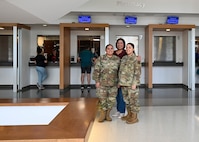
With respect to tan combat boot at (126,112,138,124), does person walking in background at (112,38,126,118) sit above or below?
above

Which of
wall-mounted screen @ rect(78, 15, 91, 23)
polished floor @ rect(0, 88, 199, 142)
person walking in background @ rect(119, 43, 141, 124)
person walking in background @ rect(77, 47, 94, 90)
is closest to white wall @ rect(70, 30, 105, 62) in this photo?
person walking in background @ rect(77, 47, 94, 90)

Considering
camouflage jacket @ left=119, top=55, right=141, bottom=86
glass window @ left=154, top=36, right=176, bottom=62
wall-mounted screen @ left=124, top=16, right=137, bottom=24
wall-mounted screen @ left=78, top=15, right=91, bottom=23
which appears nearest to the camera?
camouflage jacket @ left=119, top=55, right=141, bottom=86

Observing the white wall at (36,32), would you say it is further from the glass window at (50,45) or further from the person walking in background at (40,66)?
the person walking in background at (40,66)

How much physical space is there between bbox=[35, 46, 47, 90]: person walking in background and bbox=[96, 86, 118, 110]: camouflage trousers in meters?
4.87

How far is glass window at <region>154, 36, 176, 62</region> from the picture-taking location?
1076 centimetres

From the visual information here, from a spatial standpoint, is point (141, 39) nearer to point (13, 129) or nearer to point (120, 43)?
point (120, 43)

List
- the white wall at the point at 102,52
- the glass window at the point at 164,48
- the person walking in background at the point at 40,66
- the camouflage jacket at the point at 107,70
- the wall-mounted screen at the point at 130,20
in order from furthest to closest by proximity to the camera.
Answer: the glass window at the point at 164,48
the white wall at the point at 102,52
the person walking in background at the point at 40,66
the wall-mounted screen at the point at 130,20
the camouflage jacket at the point at 107,70

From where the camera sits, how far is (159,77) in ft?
35.1

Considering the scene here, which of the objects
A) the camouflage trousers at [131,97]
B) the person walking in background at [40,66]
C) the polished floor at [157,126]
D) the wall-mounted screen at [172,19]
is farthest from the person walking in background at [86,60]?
the camouflage trousers at [131,97]

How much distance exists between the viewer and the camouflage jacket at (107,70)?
493 cm


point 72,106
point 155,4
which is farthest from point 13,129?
point 155,4

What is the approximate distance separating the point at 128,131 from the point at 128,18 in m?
5.51

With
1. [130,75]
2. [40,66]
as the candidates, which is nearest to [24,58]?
[40,66]

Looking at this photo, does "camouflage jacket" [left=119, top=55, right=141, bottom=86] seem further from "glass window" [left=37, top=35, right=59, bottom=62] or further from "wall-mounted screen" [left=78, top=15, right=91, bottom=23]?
"glass window" [left=37, top=35, right=59, bottom=62]
